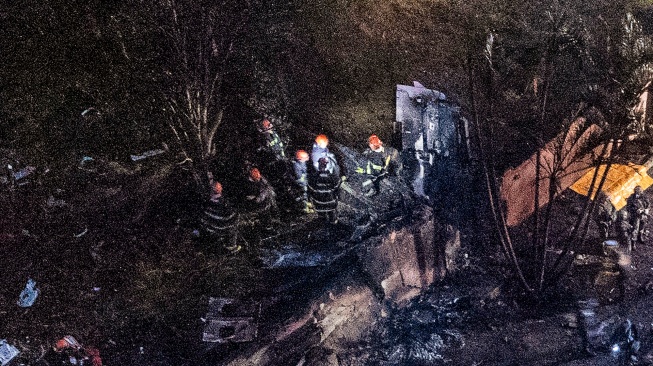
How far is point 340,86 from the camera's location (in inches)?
419

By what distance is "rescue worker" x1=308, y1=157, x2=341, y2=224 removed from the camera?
7.39 metres

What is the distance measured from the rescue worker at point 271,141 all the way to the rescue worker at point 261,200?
88 centimetres

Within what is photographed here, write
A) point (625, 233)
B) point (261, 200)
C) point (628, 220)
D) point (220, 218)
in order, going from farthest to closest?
point (628, 220)
point (625, 233)
point (261, 200)
point (220, 218)

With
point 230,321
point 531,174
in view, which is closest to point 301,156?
point 230,321

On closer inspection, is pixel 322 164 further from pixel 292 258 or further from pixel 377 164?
pixel 377 164

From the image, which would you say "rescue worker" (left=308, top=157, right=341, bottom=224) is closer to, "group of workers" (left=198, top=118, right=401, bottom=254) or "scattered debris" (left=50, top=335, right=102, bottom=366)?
"group of workers" (left=198, top=118, right=401, bottom=254)

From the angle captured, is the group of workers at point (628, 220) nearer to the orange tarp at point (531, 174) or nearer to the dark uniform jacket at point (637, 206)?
the dark uniform jacket at point (637, 206)

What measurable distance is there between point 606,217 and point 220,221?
741cm

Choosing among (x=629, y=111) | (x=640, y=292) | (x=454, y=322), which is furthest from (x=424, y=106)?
(x=640, y=292)

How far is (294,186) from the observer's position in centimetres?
861

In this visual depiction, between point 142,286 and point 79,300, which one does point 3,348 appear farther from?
point 142,286

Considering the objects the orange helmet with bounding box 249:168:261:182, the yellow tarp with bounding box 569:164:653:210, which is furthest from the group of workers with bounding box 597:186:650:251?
the orange helmet with bounding box 249:168:261:182

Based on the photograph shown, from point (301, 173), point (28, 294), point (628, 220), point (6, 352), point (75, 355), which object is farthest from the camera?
point (301, 173)

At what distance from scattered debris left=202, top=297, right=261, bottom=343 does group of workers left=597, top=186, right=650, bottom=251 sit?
6908mm
